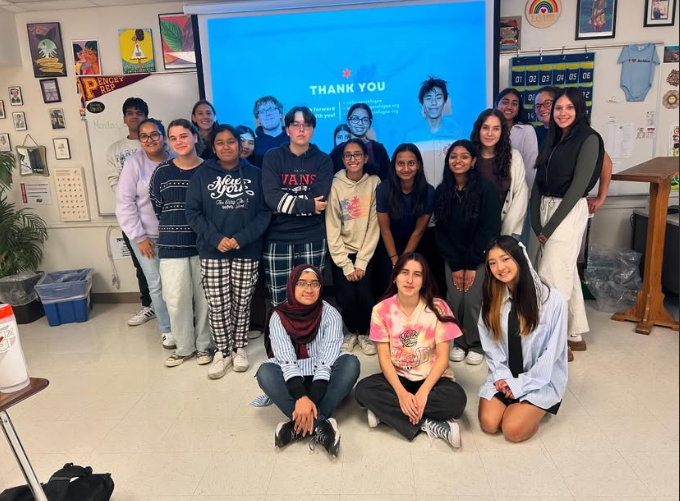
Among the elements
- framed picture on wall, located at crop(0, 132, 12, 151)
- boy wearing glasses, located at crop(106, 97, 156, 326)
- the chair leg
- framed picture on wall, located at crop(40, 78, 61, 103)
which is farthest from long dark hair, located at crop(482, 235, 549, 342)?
framed picture on wall, located at crop(0, 132, 12, 151)

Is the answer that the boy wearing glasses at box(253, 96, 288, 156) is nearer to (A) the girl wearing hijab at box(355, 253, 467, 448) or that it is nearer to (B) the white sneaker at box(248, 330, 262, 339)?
(B) the white sneaker at box(248, 330, 262, 339)

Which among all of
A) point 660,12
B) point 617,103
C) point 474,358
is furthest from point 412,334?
point 660,12

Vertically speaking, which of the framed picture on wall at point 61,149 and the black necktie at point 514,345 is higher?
the framed picture on wall at point 61,149

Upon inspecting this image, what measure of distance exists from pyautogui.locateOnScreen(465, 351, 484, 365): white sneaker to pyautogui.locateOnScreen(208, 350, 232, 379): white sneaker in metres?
1.43

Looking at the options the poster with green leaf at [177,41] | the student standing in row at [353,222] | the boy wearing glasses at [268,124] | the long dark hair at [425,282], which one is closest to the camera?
the long dark hair at [425,282]

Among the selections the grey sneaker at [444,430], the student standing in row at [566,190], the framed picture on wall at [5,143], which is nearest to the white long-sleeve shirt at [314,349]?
the grey sneaker at [444,430]

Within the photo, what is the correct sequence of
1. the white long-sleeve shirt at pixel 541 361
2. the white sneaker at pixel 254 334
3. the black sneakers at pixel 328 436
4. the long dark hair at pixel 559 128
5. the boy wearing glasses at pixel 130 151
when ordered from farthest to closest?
the boy wearing glasses at pixel 130 151 → the white sneaker at pixel 254 334 → the long dark hair at pixel 559 128 → the white long-sleeve shirt at pixel 541 361 → the black sneakers at pixel 328 436

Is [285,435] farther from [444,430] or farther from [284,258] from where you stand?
[284,258]

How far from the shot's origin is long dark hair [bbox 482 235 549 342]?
85.4 inches

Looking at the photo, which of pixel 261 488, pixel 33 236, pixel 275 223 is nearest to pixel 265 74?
pixel 275 223

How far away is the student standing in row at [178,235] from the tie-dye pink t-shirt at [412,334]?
126 centimetres

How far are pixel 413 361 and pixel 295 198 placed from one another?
1.14 meters

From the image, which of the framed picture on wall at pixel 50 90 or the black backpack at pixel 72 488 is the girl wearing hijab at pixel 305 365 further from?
the framed picture on wall at pixel 50 90

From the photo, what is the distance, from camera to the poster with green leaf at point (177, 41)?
12.7 ft
